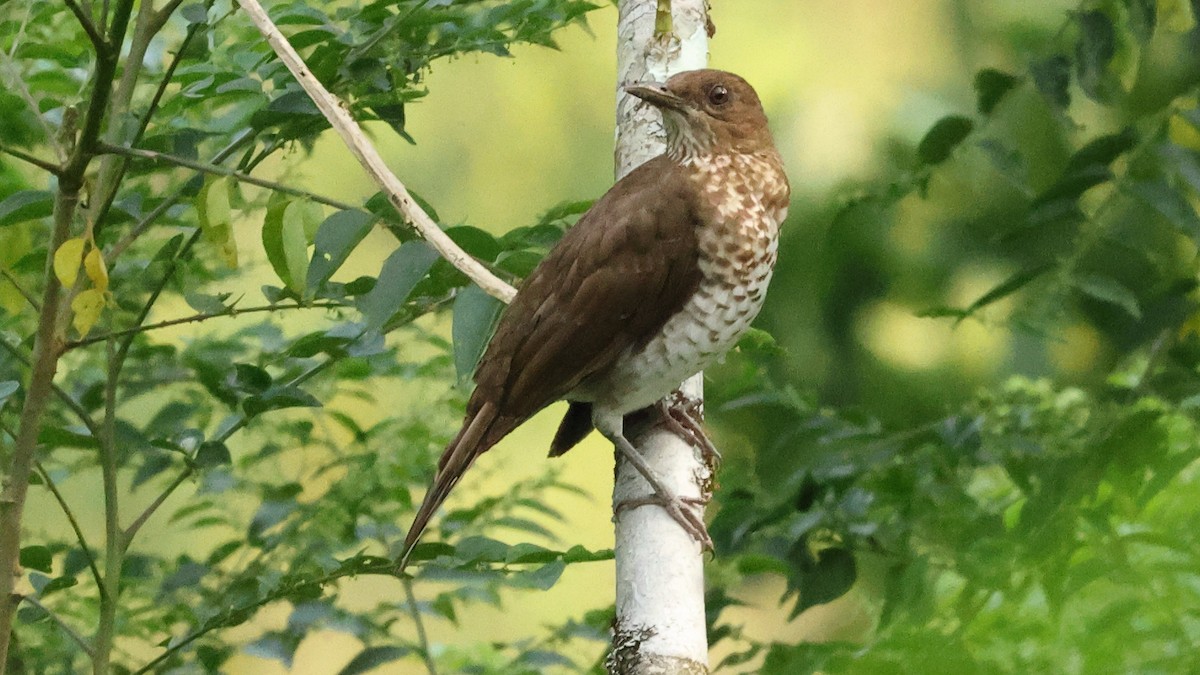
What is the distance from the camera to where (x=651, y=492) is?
1.06m

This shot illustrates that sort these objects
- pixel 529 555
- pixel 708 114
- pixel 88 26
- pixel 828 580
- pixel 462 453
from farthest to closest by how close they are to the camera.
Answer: pixel 828 580
pixel 708 114
pixel 462 453
pixel 529 555
pixel 88 26

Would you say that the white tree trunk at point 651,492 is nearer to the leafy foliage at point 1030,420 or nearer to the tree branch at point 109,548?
the leafy foliage at point 1030,420

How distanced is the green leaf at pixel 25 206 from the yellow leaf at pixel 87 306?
5.3 inches

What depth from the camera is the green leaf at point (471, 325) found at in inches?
35.4

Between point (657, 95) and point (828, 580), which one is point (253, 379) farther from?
point (828, 580)

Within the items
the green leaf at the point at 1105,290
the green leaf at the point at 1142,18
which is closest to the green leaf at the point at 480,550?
the green leaf at the point at 1105,290

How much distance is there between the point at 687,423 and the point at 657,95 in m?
0.29

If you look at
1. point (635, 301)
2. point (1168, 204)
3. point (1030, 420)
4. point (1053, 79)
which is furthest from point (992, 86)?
point (635, 301)

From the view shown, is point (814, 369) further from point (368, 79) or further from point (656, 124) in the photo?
point (368, 79)

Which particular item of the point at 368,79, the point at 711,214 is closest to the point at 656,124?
the point at 711,214

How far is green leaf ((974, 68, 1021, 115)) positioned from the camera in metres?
1.27

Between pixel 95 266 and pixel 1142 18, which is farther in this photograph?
pixel 1142 18

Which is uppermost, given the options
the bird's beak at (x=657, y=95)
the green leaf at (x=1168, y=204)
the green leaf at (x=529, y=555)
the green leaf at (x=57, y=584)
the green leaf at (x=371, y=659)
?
the bird's beak at (x=657, y=95)

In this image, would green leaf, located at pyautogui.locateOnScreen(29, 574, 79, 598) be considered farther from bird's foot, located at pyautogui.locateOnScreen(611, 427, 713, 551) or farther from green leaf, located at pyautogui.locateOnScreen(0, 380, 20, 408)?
bird's foot, located at pyautogui.locateOnScreen(611, 427, 713, 551)
